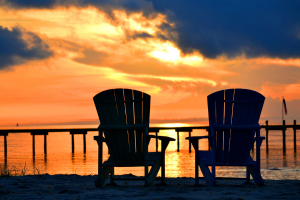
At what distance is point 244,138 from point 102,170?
2221 millimetres

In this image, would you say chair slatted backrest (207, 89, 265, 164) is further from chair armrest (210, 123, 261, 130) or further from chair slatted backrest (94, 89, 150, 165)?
chair slatted backrest (94, 89, 150, 165)

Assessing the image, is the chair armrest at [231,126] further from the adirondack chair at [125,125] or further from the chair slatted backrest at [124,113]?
the chair slatted backrest at [124,113]

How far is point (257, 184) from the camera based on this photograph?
15.5 ft

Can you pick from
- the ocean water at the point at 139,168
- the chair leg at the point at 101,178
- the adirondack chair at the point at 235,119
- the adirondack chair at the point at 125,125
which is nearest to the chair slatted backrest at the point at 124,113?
the adirondack chair at the point at 125,125

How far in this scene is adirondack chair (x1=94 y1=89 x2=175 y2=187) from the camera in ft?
15.3

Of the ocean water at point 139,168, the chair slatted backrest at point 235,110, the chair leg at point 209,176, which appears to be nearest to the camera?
the chair leg at point 209,176

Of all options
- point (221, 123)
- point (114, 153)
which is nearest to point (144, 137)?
point (114, 153)

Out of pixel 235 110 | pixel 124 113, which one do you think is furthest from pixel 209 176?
pixel 124 113

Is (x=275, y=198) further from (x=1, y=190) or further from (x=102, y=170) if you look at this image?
(x=1, y=190)

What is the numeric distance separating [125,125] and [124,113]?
0.18 meters

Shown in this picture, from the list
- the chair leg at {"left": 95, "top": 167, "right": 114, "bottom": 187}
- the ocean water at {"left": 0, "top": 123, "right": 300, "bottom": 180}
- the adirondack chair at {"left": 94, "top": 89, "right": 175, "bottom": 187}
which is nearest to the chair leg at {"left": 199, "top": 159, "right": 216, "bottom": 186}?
the adirondack chair at {"left": 94, "top": 89, "right": 175, "bottom": 187}

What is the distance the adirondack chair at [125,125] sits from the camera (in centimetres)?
467

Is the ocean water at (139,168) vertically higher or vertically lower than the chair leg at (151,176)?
lower

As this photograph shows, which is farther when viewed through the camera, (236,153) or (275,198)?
(236,153)
